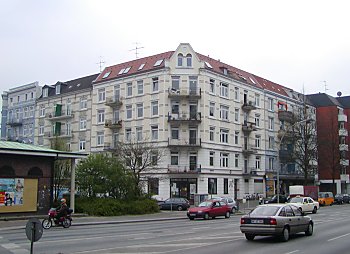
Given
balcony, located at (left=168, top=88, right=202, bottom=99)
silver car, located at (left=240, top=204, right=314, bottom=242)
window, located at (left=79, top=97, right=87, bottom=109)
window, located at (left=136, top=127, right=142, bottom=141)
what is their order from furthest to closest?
window, located at (left=79, top=97, right=87, bottom=109), window, located at (left=136, top=127, right=142, bottom=141), balcony, located at (left=168, top=88, right=202, bottom=99), silver car, located at (left=240, top=204, right=314, bottom=242)

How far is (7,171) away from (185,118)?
29.1 metres

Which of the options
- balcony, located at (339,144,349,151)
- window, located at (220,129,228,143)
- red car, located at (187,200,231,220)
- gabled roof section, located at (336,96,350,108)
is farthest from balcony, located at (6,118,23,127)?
gabled roof section, located at (336,96,350,108)

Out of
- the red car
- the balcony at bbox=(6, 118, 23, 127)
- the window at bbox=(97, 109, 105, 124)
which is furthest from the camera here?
the balcony at bbox=(6, 118, 23, 127)

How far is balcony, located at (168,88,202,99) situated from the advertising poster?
28673 millimetres

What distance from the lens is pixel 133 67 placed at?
61.9 meters

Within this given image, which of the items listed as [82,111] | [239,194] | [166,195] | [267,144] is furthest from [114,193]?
[267,144]

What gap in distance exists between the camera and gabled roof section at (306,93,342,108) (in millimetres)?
84062

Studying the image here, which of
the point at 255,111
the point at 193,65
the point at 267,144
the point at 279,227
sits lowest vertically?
the point at 279,227

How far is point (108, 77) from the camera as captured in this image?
63.5m

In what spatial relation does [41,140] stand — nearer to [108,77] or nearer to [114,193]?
[108,77]

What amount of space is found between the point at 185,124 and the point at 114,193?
797 inches

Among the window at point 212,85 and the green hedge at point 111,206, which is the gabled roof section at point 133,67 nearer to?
the window at point 212,85

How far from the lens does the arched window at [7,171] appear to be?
28594mm

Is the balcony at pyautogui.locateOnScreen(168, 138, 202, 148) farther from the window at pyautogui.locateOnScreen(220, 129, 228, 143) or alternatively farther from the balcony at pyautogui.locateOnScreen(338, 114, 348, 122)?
the balcony at pyautogui.locateOnScreen(338, 114, 348, 122)
